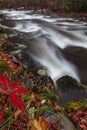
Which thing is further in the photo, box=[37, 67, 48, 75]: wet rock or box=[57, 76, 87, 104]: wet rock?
box=[37, 67, 48, 75]: wet rock

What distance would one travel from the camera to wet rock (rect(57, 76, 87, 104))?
6.34 meters

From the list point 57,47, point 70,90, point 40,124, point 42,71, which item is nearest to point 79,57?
point 57,47

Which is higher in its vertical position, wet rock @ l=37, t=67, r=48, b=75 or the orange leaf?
the orange leaf


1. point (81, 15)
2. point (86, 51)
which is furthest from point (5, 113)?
point (81, 15)

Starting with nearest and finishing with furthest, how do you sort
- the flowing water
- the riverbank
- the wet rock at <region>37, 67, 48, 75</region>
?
the riverbank → the wet rock at <region>37, 67, 48, 75</region> → the flowing water

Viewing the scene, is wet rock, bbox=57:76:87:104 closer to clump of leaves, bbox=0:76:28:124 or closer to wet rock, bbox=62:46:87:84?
wet rock, bbox=62:46:87:84

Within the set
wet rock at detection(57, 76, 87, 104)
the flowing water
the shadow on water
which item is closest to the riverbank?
wet rock at detection(57, 76, 87, 104)

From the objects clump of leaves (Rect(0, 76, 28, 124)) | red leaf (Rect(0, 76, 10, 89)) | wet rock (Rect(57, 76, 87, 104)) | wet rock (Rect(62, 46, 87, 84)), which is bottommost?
wet rock (Rect(57, 76, 87, 104))

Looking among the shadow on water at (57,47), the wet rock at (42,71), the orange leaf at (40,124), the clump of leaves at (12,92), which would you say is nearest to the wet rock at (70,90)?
the shadow on water at (57,47)

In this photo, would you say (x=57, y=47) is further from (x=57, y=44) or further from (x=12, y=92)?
(x=12, y=92)

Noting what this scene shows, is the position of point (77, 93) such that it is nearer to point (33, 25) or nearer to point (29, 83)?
point (29, 83)

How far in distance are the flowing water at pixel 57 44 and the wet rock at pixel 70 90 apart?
37 centimetres

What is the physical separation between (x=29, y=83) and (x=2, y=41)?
2.97m

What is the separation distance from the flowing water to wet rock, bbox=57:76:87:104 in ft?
1.20
